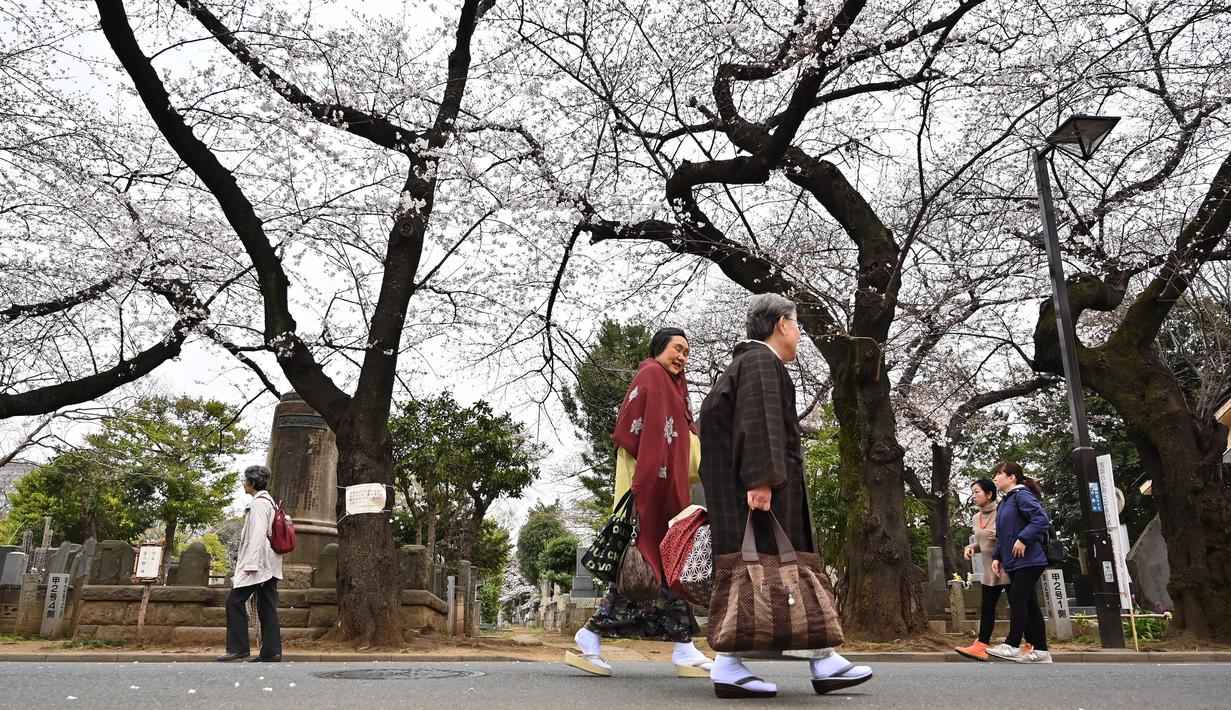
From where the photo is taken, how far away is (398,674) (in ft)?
16.0

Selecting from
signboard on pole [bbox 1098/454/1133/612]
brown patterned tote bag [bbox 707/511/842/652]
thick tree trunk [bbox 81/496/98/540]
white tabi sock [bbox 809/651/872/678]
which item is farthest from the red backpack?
thick tree trunk [bbox 81/496/98/540]

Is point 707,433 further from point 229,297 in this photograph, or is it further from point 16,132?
point 229,297

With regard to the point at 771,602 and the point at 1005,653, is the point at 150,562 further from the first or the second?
the point at 1005,653

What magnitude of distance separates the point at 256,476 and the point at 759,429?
509 cm

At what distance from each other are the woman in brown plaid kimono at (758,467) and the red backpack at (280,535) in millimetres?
4585

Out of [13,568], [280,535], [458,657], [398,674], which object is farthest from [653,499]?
[13,568]

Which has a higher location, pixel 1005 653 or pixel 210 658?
pixel 1005 653

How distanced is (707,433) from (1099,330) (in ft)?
52.1

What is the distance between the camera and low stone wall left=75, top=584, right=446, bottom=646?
10359mm

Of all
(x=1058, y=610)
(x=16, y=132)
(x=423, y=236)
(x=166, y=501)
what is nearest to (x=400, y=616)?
(x=423, y=236)

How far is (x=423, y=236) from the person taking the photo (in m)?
10.5

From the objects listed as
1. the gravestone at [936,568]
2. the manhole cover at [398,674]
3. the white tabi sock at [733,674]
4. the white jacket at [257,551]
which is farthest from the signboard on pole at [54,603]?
the gravestone at [936,568]

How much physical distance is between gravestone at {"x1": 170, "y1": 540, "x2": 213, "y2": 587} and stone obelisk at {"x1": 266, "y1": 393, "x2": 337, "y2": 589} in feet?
5.11

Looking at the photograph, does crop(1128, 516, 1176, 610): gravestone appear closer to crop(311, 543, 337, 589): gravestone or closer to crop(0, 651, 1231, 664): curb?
crop(0, 651, 1231, 664): curb
